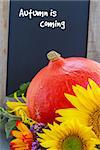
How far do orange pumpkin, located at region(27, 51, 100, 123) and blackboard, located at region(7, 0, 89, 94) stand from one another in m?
0.36

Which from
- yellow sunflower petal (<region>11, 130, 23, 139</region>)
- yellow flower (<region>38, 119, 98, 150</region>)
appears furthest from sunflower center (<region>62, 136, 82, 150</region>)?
yellow sunflower petal (<region>11, 130, 23, 139</region>)

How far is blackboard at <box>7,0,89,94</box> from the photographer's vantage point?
1022 mm

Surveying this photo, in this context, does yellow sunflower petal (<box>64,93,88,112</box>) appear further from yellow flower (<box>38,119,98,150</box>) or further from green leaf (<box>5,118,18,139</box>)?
green leaf (<box>5,118,18,139</box>)

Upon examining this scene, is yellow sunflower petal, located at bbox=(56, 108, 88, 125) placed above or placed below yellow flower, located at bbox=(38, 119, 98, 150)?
above

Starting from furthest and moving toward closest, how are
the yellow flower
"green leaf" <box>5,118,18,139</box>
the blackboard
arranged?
1. the blackboard
2. "green leaf" <box>5,118,18,139</box>
3. the yellow flower

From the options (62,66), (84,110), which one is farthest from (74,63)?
(84,110)

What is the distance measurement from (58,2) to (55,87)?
46cm

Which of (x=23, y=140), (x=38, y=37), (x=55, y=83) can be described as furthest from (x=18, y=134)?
(x=38, y=37)

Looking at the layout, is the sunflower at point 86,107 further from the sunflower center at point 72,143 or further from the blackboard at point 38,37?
the blackboard at point 38,37

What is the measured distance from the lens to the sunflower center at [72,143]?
1.76 ft

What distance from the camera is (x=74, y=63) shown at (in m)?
0.67

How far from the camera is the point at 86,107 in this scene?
557mm

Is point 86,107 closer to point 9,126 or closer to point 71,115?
point 71,115

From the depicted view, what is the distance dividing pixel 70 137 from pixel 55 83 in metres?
0.13
